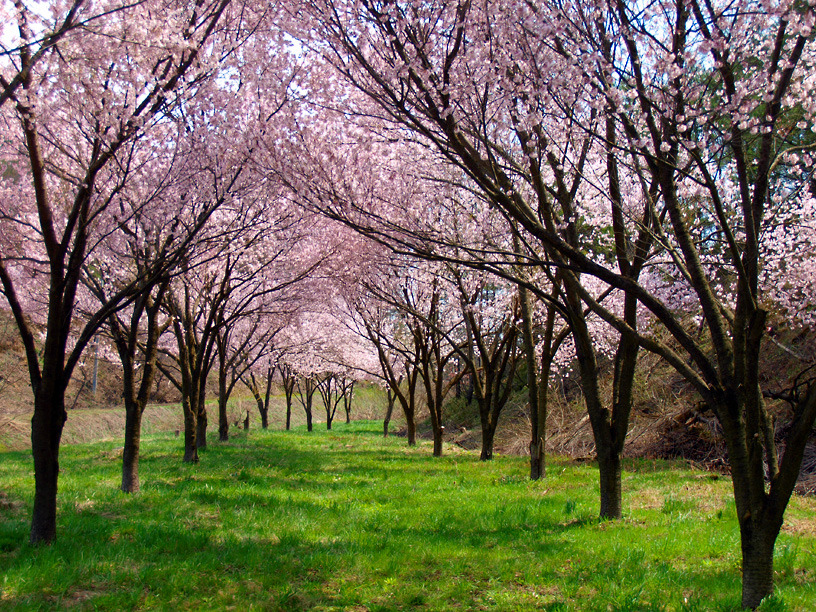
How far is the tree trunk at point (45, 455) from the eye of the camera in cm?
512

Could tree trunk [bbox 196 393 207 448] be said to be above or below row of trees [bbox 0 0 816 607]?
below

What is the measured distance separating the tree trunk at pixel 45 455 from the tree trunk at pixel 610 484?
553 cm

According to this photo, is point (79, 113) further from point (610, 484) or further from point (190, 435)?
point (190, 435)

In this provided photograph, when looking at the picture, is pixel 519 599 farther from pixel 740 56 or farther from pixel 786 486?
pixel 740 56

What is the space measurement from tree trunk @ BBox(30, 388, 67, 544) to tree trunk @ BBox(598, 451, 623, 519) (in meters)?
5.53

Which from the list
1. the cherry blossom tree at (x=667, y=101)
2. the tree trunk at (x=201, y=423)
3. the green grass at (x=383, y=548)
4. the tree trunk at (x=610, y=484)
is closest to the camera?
the cherry blossom tree at (x=667, y=101)

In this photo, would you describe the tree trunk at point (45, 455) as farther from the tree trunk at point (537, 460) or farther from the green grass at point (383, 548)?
the tree trunk at point (537, 460)

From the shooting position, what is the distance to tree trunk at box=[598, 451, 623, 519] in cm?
649

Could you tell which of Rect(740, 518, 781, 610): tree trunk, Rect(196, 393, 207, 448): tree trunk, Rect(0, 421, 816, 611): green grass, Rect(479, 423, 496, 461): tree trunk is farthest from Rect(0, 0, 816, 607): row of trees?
Rect(479, 423, 496, 461): tree trunk

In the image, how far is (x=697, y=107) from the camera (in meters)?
3.95

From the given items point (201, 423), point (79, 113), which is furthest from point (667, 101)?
point (201, 423)

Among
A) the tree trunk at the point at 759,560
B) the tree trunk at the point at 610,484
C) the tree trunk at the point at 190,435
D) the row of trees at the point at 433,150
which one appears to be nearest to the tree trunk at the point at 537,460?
the row of trees at the point at 433,150

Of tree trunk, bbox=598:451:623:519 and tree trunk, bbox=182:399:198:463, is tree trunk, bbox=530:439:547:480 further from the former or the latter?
tree trunk, bbox=182:399:198:463

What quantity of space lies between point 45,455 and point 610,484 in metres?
5.73
